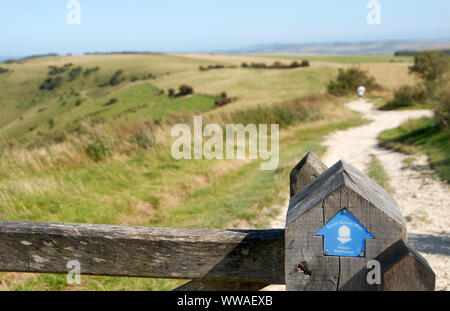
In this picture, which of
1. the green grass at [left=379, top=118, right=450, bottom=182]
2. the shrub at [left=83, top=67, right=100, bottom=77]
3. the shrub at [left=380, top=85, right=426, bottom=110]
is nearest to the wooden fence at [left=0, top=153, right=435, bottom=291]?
the green grass at [left=379, top=118, right=450, bottom=182]

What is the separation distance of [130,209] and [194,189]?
5.92 feet

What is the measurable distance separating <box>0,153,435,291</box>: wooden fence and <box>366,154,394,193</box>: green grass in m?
6.97

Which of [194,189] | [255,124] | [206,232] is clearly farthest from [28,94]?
[206,232]

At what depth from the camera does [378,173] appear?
9211 millimetres

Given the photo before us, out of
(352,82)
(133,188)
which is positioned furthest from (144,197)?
(352,82)

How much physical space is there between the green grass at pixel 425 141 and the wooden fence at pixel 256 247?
781cm

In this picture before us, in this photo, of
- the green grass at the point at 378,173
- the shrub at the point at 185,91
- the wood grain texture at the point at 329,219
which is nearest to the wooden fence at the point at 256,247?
the wood grain texture at the point at 329,219

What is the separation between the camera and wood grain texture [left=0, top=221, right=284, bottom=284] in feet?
5.41

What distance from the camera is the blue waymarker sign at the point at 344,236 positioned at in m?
Answer: 1.22

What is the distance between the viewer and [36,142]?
9.59 meters

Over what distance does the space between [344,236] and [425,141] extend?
11.9 meters

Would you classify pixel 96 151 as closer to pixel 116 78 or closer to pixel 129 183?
pixel 129 183

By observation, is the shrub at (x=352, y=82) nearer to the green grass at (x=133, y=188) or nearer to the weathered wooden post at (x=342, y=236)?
the green grass at (x=133, y=188)
